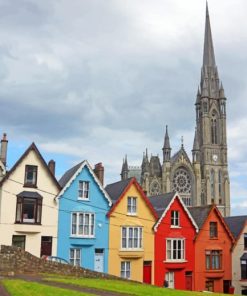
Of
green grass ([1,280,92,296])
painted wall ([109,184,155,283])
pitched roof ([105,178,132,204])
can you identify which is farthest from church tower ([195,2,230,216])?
green grass ([1,280,92,296])

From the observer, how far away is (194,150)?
13825cm

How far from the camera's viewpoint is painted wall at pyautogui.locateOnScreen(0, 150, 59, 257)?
40.7 meters

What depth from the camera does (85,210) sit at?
44344mm

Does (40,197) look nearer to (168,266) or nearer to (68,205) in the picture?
(68,205)

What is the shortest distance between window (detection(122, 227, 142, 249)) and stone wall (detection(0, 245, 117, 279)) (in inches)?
518

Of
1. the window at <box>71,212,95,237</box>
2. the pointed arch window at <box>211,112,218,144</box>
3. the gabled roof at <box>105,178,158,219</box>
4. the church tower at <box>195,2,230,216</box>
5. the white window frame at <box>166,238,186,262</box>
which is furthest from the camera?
Answer: the pointed arch window at <box>211,112,218,144</box>

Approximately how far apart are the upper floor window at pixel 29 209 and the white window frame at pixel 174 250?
14.3 metres

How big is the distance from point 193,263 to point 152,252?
5173 mm

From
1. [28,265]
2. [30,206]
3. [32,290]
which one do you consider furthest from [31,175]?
[32,290]

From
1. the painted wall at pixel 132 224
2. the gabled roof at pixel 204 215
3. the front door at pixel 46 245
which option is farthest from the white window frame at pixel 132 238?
the gabled roof at pixel 204 215

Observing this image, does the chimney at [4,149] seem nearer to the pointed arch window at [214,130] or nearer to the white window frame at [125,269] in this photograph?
the white window frame at [125,269]

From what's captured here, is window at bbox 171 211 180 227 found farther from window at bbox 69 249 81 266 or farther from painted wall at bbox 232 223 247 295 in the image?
window at bbox 69 249 81 266

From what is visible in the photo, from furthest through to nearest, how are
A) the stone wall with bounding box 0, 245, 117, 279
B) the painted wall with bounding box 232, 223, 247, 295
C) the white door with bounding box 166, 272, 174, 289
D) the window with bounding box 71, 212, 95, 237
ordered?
the painted wall with bounding box 232, 223, 247, 295 < the white door with bounding box 166, 272, 174, 289 < the window with bounding box 71, 212, 95, 237 < the stone wall with bounding box 0, 245, 117, 279

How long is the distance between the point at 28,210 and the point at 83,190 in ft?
19.3
